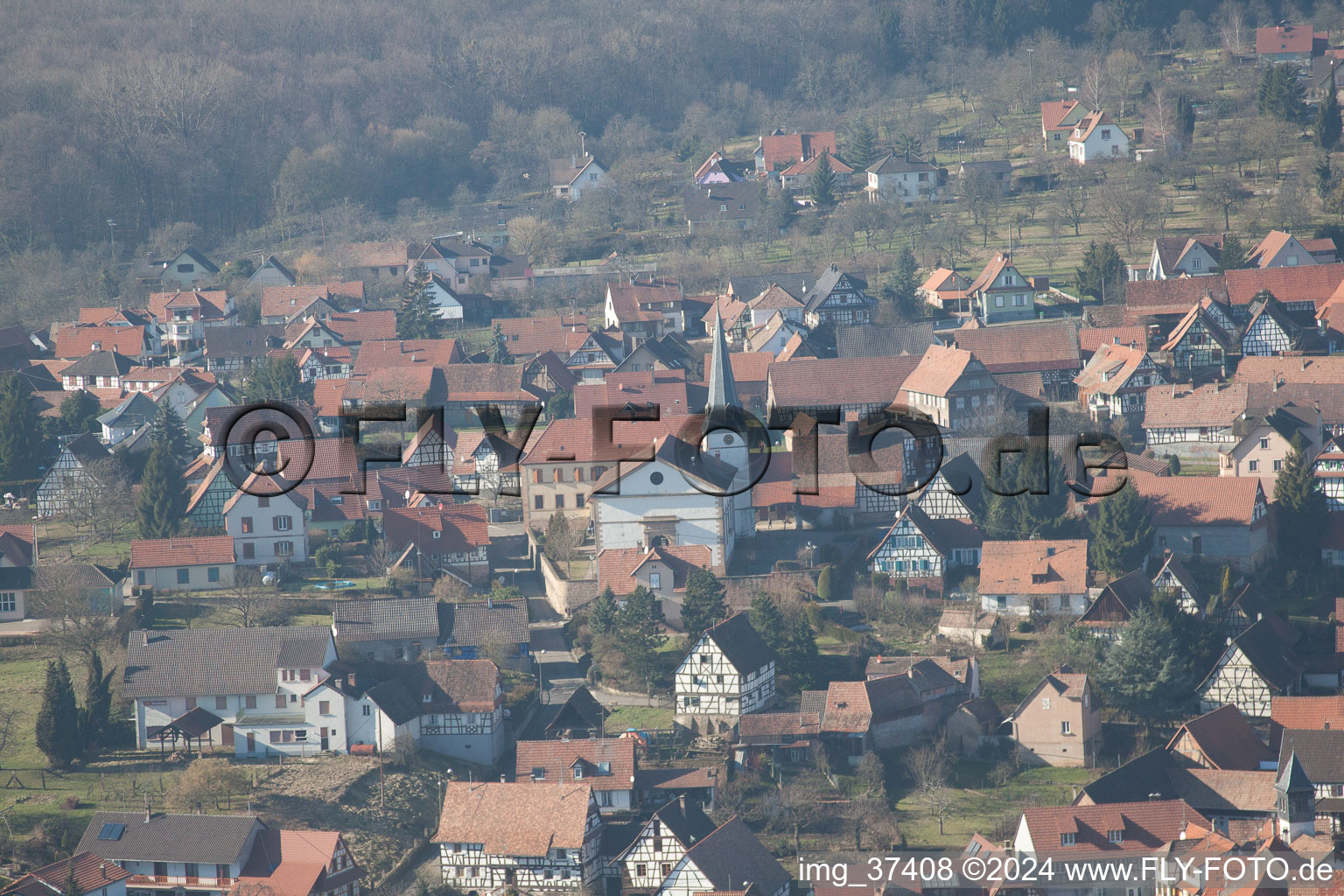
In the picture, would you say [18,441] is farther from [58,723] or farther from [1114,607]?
[1114,607]

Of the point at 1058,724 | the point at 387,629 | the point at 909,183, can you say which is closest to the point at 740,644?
the point at 1058,724

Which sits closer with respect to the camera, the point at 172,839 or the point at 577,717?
the point at 172,839

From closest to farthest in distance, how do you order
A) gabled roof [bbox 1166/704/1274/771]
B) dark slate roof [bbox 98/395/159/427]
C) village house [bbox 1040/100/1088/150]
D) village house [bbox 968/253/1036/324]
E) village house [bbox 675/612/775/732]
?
gabled roof [bbox 1166/704/1274/771] < village house [bbox 675/612/775/732] < dark slate roof [bbox 98/395/159/427] < village house [bbox 968/253/1036/324] < village house [bbox 1040/100/1088/150]

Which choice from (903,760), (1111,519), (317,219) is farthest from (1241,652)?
(317,219)

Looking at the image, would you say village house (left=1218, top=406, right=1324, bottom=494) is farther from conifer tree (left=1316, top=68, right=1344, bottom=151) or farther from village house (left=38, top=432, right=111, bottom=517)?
conifer tree (left=1316, top=68, right=1344, bottom=151)

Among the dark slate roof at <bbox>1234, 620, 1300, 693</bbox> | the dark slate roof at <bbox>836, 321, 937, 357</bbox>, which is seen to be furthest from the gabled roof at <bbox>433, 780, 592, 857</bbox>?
the dark slate roof at <bbox>836, 321, 937, 357</bbox>

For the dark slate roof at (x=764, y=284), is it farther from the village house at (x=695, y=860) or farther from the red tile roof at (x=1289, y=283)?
the village house at (x=695, y=860)
